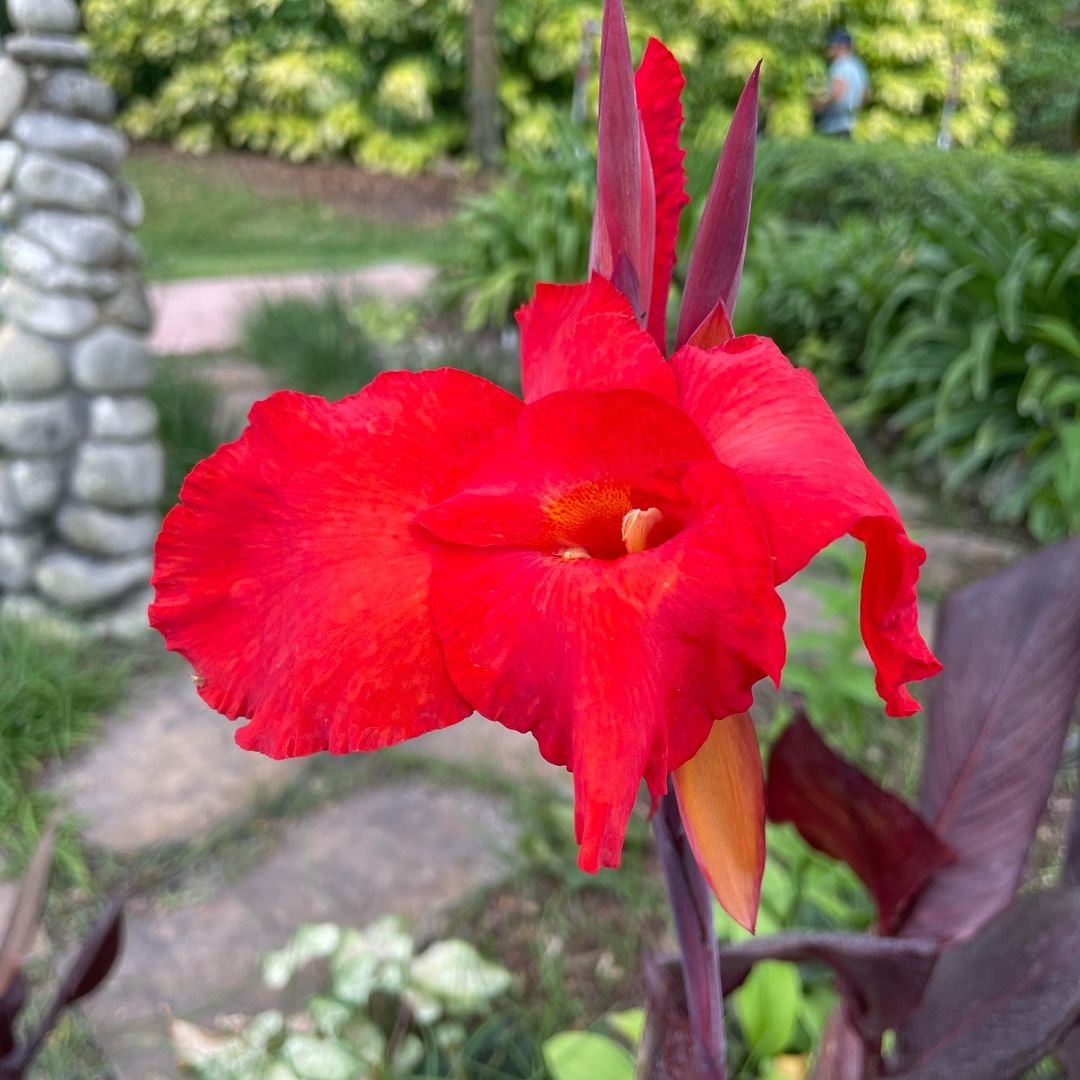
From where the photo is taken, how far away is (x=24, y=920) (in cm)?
64

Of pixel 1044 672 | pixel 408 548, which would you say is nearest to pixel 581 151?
pixel 1044 672

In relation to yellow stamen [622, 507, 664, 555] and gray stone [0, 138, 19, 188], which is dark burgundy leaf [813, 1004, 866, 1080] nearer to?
yellow stamen [622, 507, 664, 555]

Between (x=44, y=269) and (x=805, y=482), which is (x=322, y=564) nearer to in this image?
(x=805, y=482)

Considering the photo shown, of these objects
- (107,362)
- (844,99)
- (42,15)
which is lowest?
(107,362)

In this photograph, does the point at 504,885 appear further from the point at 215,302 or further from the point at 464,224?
the point at 215,302

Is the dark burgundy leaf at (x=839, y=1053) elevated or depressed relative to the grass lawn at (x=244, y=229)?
elevated

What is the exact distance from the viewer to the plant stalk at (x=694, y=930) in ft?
1.30

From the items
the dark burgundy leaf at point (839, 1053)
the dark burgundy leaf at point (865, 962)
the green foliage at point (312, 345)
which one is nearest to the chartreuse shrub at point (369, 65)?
the green foliage at point (312, 345)

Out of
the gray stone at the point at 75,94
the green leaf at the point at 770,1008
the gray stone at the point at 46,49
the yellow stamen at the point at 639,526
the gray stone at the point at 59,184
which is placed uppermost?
the yellow stamen at the point at 639,526

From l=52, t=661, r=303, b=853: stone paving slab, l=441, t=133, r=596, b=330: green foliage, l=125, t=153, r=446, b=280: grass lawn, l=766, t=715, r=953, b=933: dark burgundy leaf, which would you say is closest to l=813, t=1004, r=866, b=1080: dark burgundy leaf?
l=766, t=715, r=953, b=933: dark burgundy leaf

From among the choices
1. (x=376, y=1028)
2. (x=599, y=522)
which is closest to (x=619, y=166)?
(x=599, y=522)

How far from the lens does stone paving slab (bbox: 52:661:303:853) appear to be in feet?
5.18

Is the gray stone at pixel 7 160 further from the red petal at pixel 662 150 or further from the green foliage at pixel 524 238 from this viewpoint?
the green foliage at pixel 524 238

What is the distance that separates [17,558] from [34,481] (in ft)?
0.57
